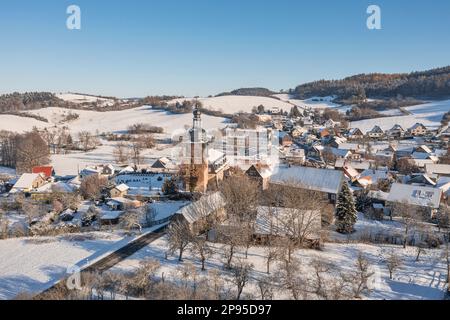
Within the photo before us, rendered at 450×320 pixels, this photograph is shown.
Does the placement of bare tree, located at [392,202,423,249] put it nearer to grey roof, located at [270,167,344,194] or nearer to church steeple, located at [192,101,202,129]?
grey roof, located at [270,167,344,194]

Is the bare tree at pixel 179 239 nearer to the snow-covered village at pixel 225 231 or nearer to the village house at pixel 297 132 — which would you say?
the snow-covered village at pixel 225 231

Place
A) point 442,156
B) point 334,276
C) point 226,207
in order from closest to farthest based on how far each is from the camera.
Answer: point 334,276, point 226,207, point 442,156

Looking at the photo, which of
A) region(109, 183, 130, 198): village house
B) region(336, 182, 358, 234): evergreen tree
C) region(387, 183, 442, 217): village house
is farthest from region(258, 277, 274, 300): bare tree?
region(109, 183, 130, 198): village house

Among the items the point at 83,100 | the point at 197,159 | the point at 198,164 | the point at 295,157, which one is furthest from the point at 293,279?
the point at 83,100

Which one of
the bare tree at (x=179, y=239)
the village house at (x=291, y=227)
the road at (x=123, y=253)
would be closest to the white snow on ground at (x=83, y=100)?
the road at (x=123, y=253)

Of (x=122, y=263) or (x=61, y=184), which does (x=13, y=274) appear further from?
(x=61, y=184)

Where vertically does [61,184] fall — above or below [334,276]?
above

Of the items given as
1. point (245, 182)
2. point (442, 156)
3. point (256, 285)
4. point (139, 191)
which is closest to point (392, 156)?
point (442, 156)
